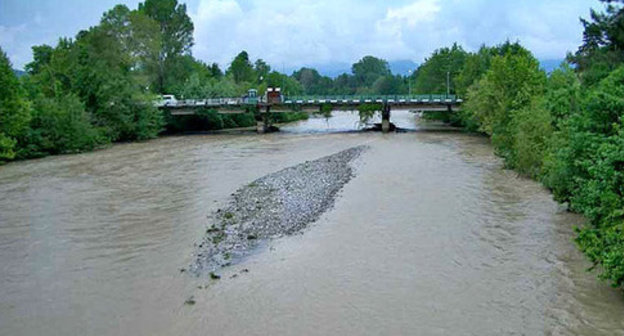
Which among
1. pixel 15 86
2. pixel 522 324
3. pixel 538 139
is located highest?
pixel 15 86

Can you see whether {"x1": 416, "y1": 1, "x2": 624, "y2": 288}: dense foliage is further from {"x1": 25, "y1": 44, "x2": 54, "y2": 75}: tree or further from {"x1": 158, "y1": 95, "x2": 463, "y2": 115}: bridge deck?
{"x1": 25, "y1": 44, "x2": 54, "y2": 75}: tree

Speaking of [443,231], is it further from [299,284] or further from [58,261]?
[58,261]

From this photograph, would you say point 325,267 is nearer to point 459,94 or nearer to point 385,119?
point 385,119

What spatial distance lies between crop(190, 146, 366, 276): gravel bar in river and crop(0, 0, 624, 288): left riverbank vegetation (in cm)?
980

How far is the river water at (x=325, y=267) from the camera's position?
13.4 meters

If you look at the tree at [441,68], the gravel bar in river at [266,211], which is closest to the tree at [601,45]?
the gravel bar in river at [266,211]

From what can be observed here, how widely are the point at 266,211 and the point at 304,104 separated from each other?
56.0m

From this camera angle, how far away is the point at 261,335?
41.9 feet

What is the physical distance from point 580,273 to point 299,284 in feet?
25.5

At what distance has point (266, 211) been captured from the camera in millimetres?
23984

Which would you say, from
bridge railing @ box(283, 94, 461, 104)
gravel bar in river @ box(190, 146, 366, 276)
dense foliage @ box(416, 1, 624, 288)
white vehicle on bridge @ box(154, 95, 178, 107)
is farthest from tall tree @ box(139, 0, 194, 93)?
gravel bar in river @ box(190, 146, 366, 276)

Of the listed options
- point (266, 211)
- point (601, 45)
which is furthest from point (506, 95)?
point (266, 211)

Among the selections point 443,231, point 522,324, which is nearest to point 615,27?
point 443,231

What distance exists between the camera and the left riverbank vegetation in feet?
55.9
